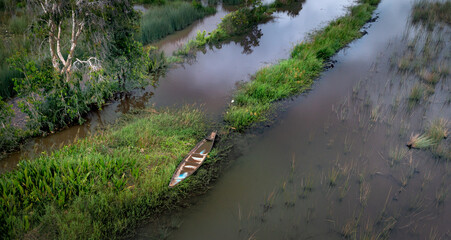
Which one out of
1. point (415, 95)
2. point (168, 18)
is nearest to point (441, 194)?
point (415, 95)

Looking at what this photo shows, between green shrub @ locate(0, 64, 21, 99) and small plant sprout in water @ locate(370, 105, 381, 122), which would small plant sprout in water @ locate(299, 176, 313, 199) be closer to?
small plant sprout in water @ locate(370, 105, 381, 122)

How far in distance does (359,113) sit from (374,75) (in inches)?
108

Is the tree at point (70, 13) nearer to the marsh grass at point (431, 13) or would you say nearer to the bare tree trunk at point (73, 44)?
the bare tree trunk at point (73, 44)

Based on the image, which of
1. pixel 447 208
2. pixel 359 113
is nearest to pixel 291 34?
Answer: pixel 359 113

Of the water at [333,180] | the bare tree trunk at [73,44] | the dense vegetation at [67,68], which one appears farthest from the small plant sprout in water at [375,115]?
the bare tree trunk at [73,44]

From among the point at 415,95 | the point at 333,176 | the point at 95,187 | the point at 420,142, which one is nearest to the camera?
the point at 95,187

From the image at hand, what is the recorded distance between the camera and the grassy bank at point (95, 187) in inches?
178

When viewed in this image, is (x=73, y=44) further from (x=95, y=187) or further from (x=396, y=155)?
(x=396, y=155)

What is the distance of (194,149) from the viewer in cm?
654

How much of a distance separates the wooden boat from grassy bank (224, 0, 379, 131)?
102 cm

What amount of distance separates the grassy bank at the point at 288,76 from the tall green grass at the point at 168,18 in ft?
17.5

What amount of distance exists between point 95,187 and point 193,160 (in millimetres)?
1943

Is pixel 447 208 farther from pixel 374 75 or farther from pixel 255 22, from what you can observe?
pixel 255 22

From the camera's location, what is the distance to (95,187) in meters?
5.14
